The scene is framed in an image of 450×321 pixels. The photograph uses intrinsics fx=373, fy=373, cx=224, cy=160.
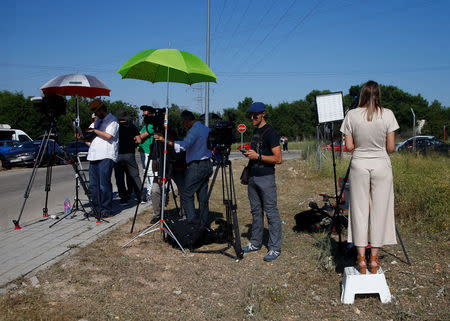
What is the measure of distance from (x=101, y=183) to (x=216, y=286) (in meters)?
3.49

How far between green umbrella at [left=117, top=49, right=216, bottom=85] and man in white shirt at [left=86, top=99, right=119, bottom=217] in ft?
3.75

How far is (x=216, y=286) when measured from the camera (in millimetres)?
4113

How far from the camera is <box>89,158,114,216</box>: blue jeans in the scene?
6637 mm

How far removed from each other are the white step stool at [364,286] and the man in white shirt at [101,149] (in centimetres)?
456

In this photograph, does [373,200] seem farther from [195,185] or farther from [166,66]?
[166,66]

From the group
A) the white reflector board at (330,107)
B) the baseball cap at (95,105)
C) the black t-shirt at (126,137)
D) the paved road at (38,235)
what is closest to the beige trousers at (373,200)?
the white reflector board at (330,107)

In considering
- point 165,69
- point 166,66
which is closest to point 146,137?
point 165,69

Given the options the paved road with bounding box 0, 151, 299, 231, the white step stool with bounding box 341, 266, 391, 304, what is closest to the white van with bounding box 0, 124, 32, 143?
the paved road with bounding box 0, 151, 299, 231

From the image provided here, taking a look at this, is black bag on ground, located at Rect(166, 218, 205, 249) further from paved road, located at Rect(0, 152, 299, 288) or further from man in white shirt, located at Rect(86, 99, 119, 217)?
man in white shirt, located at Rect(86, 99, 119, 217)

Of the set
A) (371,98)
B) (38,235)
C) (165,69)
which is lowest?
(38,235)

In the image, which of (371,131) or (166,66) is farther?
(166,66)

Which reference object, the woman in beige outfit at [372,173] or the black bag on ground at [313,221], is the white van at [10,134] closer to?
the black bag on ground at [313,221]

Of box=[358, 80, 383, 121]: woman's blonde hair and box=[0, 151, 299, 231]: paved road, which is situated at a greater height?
box=[358, 80, 383, 121]: woman's blonde hair

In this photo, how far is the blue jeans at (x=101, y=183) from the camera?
664 cm
